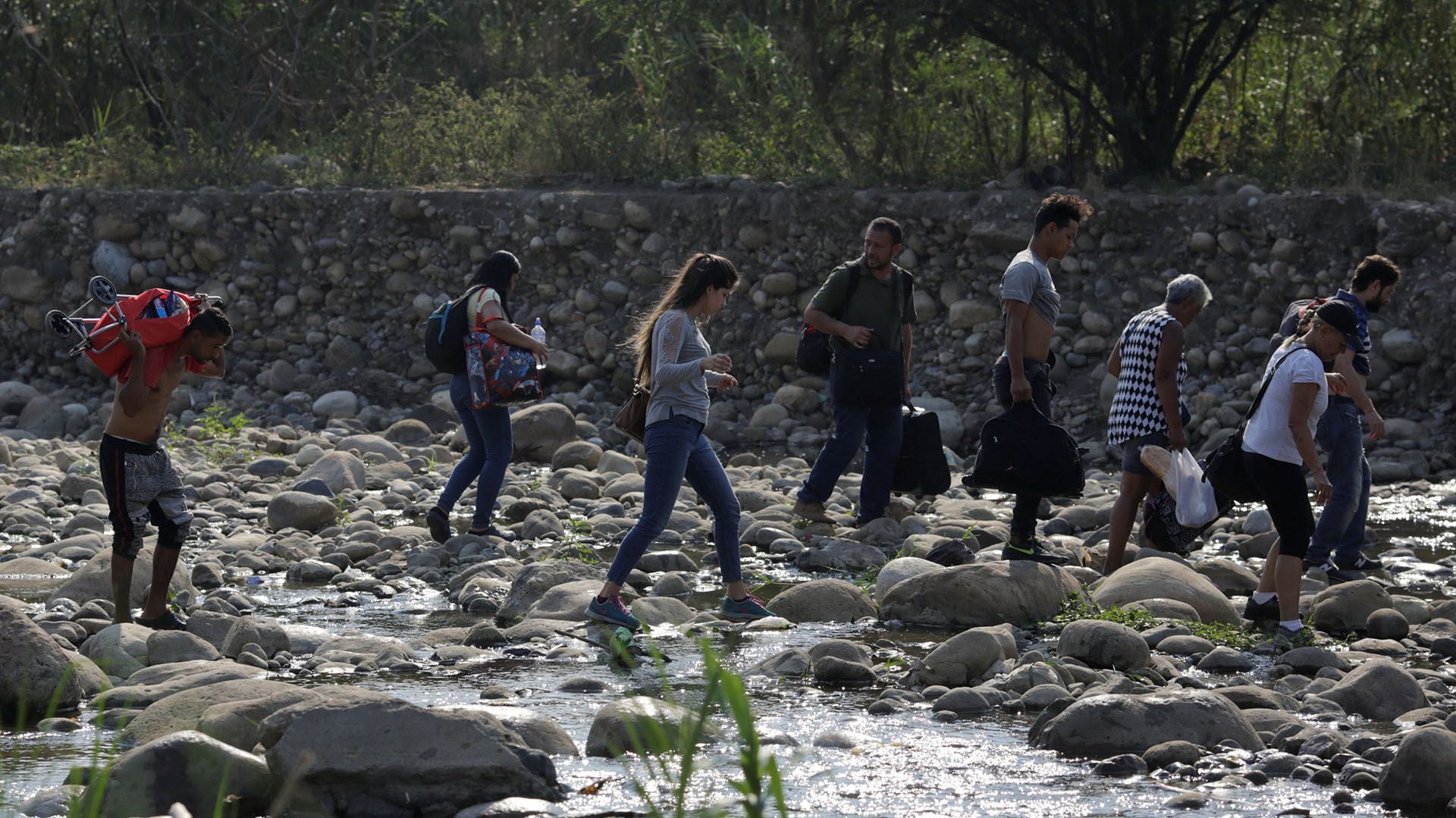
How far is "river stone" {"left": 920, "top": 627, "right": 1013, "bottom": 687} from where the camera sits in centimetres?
613

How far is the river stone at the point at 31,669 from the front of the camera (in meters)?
5.44

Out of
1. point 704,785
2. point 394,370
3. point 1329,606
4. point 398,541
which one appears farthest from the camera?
point 394,370

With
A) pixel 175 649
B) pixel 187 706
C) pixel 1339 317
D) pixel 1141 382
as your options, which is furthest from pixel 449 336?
pixel 1339 317

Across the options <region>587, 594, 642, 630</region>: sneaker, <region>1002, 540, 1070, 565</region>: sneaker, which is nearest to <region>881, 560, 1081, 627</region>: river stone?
<region>1002, 540, 1070, 565</region>: sneaker

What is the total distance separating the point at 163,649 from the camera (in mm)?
6145

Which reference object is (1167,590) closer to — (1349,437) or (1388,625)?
(1388,625)

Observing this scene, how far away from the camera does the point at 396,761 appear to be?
443 centimetres

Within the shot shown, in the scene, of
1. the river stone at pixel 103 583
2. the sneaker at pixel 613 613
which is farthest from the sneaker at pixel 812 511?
the river stone at pixel 103 583

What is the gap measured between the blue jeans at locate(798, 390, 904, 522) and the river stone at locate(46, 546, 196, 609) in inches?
136

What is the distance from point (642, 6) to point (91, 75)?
675cm

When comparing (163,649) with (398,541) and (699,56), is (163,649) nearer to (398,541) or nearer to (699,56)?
(398,541)

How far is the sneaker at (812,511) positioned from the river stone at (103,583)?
11.2 feet

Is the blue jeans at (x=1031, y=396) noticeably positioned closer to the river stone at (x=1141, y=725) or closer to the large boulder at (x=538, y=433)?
the river stone at (x=1141, y=725)

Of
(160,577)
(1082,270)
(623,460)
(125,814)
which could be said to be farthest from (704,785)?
(1082,270)
